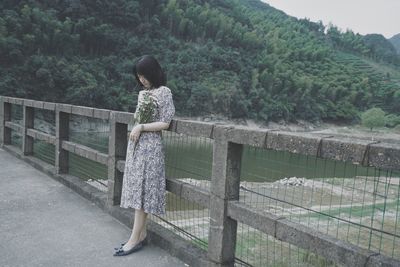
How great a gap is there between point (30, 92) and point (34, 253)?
114 ft

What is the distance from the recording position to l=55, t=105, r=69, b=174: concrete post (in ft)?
16.7

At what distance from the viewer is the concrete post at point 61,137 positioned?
16.7 feet

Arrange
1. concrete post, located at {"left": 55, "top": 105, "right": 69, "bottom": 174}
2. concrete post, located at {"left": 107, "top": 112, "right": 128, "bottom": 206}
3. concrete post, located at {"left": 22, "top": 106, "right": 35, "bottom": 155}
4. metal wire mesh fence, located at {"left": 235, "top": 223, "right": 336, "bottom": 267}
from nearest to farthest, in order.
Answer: concrete post, located at {"left": 107, "top": 112, "right": 128, "bottom": 206}
concrete post, located at {"left": 55, "top": 105, "right": 69, "bottom": 174}
concrete post, located at {"left": 22, "top": 106, "right": 35, "bottom": 155}
metal wire mesh fence, located at {"left": 235, "top": 223, "right": 336, "bottom": 267}

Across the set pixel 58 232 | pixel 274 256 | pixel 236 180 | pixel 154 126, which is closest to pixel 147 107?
pixel 154 126

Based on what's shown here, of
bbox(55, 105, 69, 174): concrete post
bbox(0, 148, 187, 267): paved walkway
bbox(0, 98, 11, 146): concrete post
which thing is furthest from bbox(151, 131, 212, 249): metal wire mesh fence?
bbox(0, 98, 11, 146): concrete post

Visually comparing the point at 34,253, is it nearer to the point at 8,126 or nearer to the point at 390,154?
the point at 390,154

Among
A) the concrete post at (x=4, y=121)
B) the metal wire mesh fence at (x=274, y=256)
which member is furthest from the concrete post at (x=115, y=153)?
the concrete post at (x=4, y=121)

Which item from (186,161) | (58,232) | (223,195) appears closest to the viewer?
(223,195)

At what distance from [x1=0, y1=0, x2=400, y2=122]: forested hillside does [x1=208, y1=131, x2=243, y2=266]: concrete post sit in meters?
33.7

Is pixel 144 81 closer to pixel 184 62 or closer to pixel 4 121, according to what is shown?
pixel 4 121

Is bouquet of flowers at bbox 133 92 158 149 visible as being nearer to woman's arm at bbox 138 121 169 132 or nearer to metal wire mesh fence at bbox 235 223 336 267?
woman's arm at bbox 138 121 169 132

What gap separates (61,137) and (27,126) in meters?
1.55

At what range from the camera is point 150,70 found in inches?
115

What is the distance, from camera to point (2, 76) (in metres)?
33.5
